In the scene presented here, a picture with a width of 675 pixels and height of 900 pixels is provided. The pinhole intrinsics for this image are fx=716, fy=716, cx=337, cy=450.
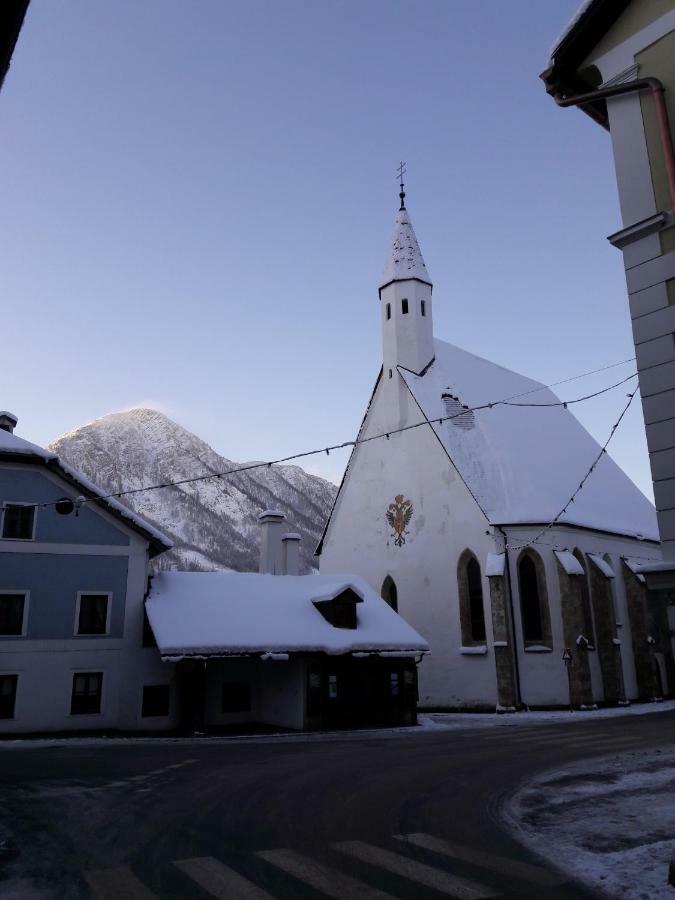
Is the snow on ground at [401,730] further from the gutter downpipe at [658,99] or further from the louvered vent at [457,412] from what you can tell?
the gutter downpipe at [658,99]

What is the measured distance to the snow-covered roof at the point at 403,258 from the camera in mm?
39156

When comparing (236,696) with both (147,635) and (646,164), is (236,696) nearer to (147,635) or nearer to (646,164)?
(147,635)

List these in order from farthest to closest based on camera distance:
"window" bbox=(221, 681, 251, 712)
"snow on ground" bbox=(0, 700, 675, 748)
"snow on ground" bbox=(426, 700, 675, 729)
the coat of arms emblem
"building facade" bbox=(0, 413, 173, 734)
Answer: the coat of arms emblem
"window" bbox=(221, 681, 251, 712)
"snow on ground" bbox=(426, 700, 675, 729)
"building facade" bbox=(0, 413, 173, 734)
"snow on ground" bbox=(0, 700, 675, 748)

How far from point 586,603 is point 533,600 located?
2.83m

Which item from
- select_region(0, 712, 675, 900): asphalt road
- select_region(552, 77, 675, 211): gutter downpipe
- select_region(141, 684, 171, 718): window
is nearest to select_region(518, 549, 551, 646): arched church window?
select_region(0, 712, 675, 900): asphalt road

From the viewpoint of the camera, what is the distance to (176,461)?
7785 inches

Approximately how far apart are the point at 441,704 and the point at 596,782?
765 inches

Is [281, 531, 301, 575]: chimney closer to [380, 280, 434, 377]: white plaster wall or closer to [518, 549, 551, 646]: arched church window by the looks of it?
[518, 549, 551, 646]: arched church window

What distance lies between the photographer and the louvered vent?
1372 inches

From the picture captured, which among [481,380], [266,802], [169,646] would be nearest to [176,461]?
[481,380]

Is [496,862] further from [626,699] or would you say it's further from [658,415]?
[626,699]

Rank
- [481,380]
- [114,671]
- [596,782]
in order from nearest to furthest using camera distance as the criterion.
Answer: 1. [596,782]
2. [114,671]
3. [481,380]

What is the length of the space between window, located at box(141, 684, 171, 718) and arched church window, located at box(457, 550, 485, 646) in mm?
13209

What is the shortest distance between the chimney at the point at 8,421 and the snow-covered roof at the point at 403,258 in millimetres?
21271
